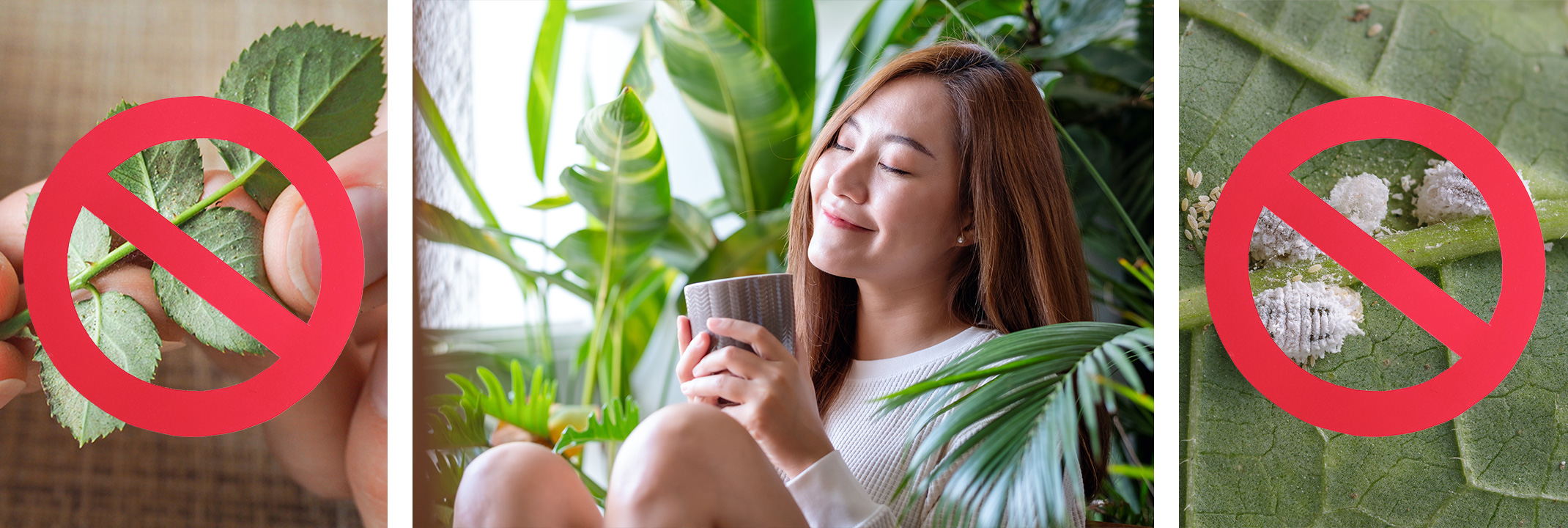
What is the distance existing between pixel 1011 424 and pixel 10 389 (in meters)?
1.25

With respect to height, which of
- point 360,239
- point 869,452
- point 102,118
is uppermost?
point 102,118

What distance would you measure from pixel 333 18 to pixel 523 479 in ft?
2.22

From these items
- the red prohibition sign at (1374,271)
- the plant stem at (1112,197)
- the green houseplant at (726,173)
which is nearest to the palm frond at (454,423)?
the green houseplant at (726,173)

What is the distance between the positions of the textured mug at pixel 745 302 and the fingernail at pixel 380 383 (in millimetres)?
478

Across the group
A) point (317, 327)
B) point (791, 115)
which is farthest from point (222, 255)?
point (791, 115)

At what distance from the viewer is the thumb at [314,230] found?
3.64 feet

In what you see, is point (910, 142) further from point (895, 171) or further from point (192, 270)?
point (192, 270)

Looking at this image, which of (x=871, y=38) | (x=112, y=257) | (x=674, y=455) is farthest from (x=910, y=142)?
(x=112, y=257)

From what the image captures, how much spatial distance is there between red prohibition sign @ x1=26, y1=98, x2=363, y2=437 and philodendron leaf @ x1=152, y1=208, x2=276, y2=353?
1cm

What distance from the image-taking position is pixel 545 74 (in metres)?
1.09

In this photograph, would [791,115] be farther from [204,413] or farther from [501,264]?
[204,413]

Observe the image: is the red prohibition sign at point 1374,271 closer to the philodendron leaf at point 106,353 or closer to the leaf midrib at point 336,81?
the leaf midrib at point 336,81

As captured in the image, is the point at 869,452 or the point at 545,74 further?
the point at 545,74

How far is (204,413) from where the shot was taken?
1.12 m
